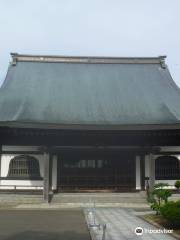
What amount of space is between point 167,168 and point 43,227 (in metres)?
14.2

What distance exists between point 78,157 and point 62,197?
114 inches

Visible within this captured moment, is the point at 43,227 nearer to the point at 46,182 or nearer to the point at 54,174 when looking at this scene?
the point at 46,182

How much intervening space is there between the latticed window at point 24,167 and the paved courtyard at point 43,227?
8.09m

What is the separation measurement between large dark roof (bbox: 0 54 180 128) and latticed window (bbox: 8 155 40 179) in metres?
2.69

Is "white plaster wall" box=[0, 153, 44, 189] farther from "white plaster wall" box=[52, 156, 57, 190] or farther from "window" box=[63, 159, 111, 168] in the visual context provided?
"window" box=[63, 159, 111, 168]

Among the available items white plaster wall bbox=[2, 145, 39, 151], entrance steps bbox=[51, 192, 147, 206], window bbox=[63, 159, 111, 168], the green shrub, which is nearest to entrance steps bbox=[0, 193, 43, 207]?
entrance steps bbox=[51, 192, 147, 206]

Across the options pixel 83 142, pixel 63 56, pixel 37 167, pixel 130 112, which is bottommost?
pixel 37 167

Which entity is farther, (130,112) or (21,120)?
(130,112)

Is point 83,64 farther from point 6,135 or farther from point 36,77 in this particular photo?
point 6,135

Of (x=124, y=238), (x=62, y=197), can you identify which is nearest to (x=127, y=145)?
(x=62, y=197)

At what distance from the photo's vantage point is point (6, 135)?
2506 cm

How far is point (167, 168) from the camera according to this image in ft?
85.6

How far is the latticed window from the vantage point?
25.4m

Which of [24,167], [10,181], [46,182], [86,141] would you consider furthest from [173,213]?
[10,181]
